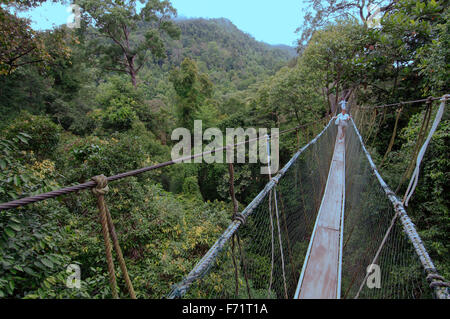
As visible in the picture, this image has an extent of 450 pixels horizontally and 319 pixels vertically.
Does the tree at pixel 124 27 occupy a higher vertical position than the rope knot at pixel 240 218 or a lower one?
higher

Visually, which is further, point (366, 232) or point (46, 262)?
point (366, 232)

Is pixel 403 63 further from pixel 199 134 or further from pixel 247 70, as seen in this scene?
pixel 247 70

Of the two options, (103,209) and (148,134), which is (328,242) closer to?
(103,209)

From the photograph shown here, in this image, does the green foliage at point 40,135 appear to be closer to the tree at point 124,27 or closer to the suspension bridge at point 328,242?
the suspension bridge at point 328,242

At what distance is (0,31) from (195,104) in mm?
7810

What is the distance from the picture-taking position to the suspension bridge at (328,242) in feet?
2.04

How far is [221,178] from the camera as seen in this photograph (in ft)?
24.9

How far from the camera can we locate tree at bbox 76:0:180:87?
9.13 metres

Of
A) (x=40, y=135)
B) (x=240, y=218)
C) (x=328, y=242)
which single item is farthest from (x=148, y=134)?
(x=240, y=218)

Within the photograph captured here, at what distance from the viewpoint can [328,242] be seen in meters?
1.52

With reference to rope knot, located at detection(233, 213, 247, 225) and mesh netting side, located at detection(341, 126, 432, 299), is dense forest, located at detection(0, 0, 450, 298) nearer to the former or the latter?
mesh netting side, located at detection(341, 126, 432, 299)

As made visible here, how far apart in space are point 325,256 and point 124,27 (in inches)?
485

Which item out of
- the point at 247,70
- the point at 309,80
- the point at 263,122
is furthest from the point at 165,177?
the point at 247,70

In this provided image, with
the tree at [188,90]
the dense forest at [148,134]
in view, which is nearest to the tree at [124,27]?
the dense forest at [148,134]
